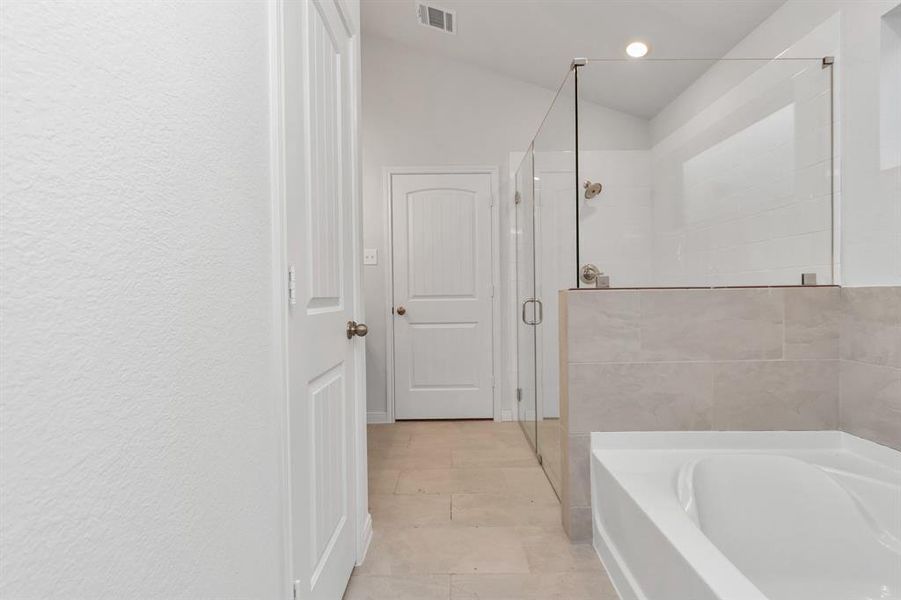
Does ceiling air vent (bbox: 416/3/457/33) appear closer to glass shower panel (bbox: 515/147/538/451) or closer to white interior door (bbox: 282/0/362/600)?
glass shower panel (bbox: 515/147/538/451)

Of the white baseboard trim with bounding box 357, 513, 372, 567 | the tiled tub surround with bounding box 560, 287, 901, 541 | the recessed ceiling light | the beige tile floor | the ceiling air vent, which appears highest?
the ceiling air vent

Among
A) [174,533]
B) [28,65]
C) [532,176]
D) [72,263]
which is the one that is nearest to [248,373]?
[174,533]

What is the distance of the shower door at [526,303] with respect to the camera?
2.94 meters

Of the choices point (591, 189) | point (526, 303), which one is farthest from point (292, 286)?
point (526, 303)

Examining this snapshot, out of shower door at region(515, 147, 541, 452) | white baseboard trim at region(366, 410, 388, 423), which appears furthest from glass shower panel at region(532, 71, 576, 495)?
white baseboard trim at region(366, 410, 388, 423)

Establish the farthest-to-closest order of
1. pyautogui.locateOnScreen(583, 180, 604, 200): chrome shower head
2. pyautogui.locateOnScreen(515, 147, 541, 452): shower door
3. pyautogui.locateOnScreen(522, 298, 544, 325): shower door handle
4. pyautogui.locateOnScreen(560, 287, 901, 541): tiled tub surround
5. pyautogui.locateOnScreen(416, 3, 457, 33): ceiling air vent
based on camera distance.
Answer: pyautogui.locateOnScreen(416, 3, 457, 33): ceiling air vent → pyautogui.locateOnScreen(515, 147, 541, 452): shower door → pyautogui.locateOnScreen(522, 298, 544, 325): shower door handle → pyautogui.locateOnScreen(583, 180, 604, 200): chrome shower head → pyautogui.locateOnScreen(560, 287, 901, 541): tiled tub surround

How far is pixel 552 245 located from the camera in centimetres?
238

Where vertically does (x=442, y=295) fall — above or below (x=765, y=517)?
above

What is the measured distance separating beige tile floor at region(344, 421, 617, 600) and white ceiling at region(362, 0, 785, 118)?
1797 millimetres

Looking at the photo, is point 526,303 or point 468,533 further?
point 526,303

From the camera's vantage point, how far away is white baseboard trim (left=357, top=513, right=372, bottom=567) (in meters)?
1.76

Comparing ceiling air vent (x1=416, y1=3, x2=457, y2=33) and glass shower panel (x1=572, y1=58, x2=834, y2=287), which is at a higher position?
ceiling air vent (x1=416, y1=3, x2=457, y2=33)

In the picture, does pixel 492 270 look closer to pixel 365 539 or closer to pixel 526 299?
pixel 526 299

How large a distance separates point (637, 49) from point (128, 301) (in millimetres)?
2718
